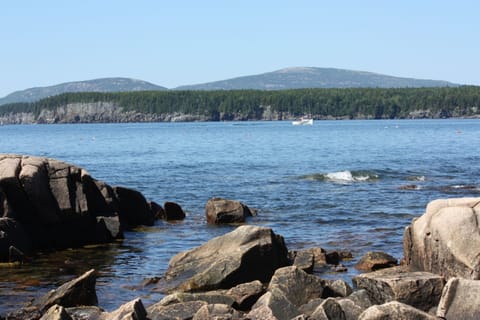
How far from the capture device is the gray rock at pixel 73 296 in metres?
16.2

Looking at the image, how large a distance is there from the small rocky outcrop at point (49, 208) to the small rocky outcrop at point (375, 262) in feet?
29.9

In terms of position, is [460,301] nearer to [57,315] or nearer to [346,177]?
[57,315]

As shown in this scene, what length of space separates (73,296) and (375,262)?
25.3 ft

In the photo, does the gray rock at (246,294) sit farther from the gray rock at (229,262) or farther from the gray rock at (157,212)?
the gray rock at (157,212)

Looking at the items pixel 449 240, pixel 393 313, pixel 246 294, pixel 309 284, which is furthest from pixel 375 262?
pixel 393 313

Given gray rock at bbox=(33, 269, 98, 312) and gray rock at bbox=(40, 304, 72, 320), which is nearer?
gray rock at bbox=(40, 304, 72, 320)

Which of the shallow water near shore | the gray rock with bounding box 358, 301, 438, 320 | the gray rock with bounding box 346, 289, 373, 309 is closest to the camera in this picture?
the gray rock with bounding box 358, 301, 438, 320

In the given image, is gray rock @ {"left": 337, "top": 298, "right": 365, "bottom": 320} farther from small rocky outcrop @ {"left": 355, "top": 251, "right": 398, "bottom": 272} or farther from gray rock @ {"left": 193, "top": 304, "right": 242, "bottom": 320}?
small rocky outcrop @ {"left": 355, "top": 251, "right": 398, "bottom": 272}

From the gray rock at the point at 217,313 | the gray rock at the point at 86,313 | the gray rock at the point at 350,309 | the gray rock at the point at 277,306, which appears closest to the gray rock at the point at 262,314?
the gray rock at the point at 277,306

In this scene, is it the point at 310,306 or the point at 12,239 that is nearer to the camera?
the point at 310,306

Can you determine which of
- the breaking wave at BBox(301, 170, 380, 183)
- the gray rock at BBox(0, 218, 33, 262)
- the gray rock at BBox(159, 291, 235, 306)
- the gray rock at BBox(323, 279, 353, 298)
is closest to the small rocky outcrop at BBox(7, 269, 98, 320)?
the gray rock at BBox(159, 291, 235, 306)

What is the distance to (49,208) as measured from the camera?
78.7ft

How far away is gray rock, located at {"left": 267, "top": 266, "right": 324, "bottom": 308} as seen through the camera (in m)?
15.5

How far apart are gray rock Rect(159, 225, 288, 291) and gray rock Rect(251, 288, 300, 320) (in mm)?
2548
